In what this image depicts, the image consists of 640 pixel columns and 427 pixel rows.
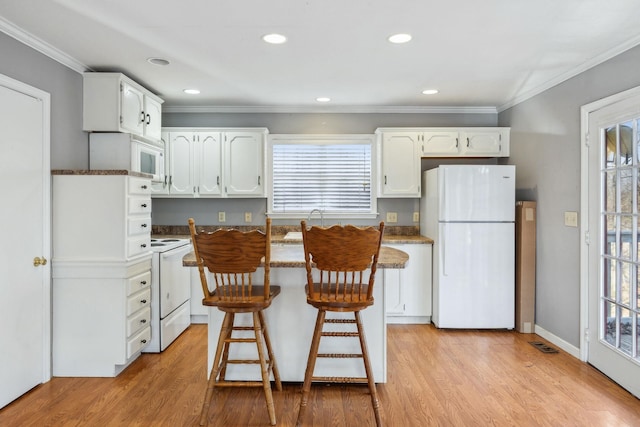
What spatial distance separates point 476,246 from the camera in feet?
12.8

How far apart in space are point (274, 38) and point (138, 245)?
1.84 meters

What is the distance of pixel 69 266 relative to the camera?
2840mm

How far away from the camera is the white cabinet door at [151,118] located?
3646 millimetres

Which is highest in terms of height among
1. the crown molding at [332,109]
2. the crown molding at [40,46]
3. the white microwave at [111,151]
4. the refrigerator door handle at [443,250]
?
the crown molding at [332,109]

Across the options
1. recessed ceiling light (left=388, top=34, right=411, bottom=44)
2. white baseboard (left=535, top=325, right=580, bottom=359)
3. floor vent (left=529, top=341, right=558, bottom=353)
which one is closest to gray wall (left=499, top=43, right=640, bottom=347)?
white baseboard (left=535, top=325, right=580, bottom=359)

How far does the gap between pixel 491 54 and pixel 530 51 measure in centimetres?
27

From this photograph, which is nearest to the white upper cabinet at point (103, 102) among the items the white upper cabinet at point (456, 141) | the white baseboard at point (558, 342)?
the white upper cabinet at point (456, 141)

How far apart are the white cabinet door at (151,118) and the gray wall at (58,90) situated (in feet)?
1.85

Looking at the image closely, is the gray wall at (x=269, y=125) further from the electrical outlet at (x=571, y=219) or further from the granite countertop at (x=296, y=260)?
the granite countertop at (x=296, y=260)

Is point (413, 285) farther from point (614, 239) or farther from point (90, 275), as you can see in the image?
point (90, 275)

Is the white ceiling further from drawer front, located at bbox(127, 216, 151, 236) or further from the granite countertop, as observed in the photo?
the granite countertop

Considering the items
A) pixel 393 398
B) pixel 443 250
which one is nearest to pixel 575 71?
pixel 443 250

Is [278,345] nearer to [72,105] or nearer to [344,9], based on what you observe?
[344,9]

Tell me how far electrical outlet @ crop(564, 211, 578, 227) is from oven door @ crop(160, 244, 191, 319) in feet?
11.4
